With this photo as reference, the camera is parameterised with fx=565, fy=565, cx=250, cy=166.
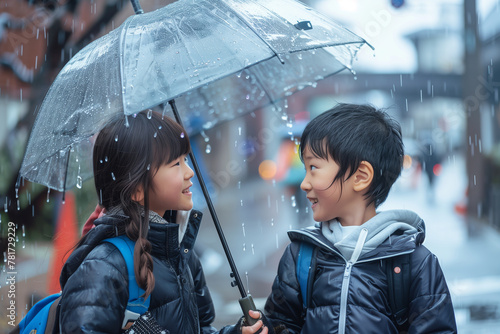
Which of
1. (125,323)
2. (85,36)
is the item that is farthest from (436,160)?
(125,323)

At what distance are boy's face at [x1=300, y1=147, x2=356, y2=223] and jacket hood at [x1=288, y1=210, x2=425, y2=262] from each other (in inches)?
3.0

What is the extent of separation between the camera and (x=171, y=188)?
2.24 meters

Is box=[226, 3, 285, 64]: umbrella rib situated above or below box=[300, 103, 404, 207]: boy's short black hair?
above

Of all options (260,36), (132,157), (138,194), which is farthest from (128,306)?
(260,36)

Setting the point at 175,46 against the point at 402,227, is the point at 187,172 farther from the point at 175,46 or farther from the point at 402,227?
the point at 402,227

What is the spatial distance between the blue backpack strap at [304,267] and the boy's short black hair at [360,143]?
1.03ft

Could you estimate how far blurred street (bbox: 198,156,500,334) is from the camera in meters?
5.88

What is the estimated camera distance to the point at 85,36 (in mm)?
4578

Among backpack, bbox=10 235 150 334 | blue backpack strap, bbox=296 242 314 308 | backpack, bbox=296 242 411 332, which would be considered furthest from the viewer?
blue backpack strap, bbox=296 242 314 308

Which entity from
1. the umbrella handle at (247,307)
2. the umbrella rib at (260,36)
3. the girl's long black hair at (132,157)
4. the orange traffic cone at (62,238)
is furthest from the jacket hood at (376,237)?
the orange traffic cone at (62,238)

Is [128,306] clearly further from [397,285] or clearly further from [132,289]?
[397,285]

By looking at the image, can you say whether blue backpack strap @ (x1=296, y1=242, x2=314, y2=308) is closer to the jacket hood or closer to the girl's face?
the jacket hood

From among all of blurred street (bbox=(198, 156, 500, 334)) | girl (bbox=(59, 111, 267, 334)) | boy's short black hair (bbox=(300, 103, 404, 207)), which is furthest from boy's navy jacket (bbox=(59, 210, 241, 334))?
blurred street (bbox=(198, 156, 500, 334))

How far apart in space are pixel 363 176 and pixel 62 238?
205 centimetres
